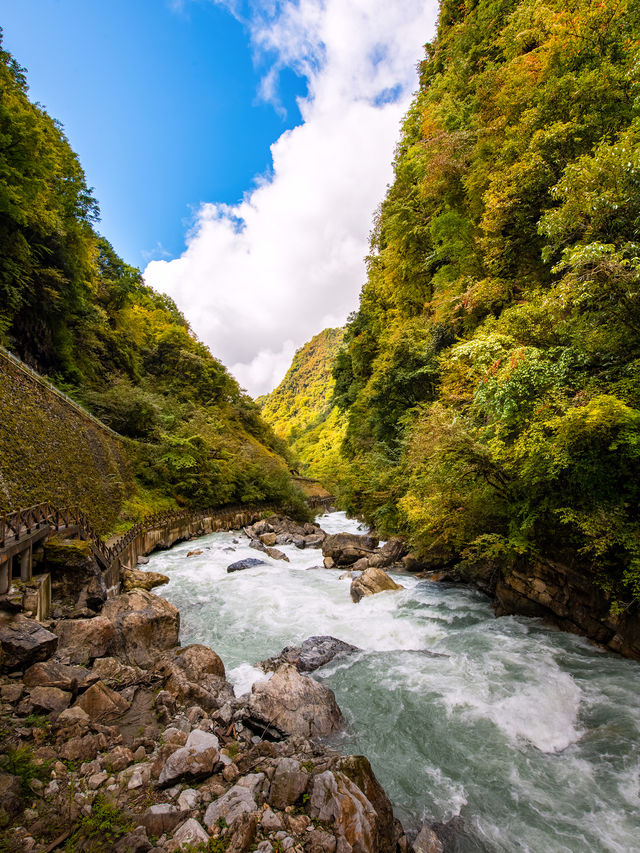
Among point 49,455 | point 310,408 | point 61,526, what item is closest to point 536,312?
point 61,526

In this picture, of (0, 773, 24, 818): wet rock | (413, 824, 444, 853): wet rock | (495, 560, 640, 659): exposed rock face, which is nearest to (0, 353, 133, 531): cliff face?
(0, 773, 24, 818): wet rock

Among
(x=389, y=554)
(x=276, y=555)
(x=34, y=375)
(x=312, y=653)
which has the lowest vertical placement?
(x=276, y=555)

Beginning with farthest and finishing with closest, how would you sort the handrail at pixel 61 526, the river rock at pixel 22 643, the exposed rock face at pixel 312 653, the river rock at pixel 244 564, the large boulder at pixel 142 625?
1. the river rock at pixel 244 564
2. the exposed rock face at pixel 312 653
3. the handrail at pixel 61 526
4. the large boulder at pixel 142 625
5. the river rock at pixel 22 643

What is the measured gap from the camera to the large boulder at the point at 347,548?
15.8 meters

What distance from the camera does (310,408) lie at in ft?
394

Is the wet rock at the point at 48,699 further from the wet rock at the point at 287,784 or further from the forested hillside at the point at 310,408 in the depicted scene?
the forested hillside at the point at 310,408

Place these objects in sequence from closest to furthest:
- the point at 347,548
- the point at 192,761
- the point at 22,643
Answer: the point at 192,761 < the point at 22,643 < the point at 347,548

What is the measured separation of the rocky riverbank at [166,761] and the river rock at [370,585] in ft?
16.9

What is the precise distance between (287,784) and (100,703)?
2973 mm

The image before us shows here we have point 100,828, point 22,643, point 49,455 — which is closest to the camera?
point 100,828

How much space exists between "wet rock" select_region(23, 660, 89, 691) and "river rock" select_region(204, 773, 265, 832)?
297 cm

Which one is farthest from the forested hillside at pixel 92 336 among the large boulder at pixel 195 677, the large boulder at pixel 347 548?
the large boulder at pixel 195 677

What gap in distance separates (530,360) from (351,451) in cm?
2355

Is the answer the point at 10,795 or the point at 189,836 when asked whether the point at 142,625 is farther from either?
the point at 189,836
